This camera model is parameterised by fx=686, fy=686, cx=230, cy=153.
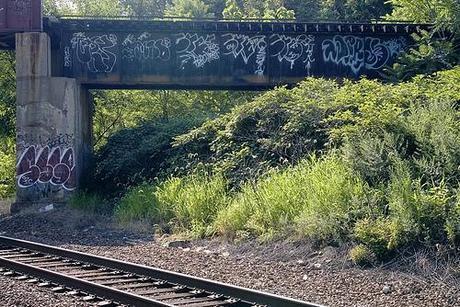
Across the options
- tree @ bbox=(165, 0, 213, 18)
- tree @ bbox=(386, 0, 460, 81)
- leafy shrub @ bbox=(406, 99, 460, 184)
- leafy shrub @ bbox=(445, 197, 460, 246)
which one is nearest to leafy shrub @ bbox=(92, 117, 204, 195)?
tree @ bbox=(386, 0, 460, 81)

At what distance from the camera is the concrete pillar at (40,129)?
69.7 ft

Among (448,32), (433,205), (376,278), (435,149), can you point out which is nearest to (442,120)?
(435,149)

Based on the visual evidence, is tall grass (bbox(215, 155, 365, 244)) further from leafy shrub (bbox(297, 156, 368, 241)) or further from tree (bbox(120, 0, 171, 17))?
tree (bbox(120, 0, 171, 17))

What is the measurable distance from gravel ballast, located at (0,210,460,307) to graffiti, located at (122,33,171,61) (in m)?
8.68

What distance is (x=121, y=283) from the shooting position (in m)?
9.47

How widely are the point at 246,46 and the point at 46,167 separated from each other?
7487 mm

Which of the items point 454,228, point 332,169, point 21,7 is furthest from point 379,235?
point 21,7

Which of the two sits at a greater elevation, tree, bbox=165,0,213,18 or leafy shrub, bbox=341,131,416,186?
tree, bbox=165,0,213,18

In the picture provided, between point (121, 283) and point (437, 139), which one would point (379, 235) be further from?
point (121, 283)

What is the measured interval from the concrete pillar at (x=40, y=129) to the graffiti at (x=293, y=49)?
266 inches

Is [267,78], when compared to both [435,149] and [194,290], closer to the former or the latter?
[435,149]

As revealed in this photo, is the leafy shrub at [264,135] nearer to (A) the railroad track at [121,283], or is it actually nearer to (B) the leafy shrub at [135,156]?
(B) the leafy shrub at [135,156]

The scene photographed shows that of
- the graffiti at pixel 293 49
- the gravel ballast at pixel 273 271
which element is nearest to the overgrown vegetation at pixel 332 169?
the gravel ballast at pixel 273 271

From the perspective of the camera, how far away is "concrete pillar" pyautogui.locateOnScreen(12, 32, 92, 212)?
69.7 ft
